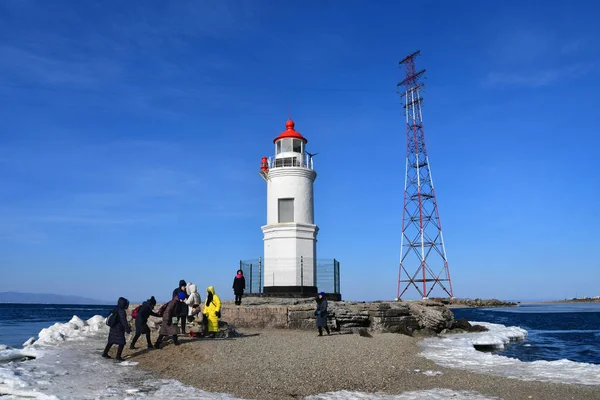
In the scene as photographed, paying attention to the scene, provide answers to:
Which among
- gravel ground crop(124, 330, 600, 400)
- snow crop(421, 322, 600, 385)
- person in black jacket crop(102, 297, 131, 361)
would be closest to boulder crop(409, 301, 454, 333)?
snow crop(421, 322, 600, 385)

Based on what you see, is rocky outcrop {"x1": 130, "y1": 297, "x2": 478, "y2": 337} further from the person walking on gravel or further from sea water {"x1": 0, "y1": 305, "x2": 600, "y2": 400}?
sea water {"x1": 0, "y1": 305, "x2": 600, "y2": 400}

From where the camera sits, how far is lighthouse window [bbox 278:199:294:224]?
21781mm

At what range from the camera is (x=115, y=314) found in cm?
1135

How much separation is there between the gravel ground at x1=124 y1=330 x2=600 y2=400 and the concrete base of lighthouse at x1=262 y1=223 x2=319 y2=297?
7.13 m

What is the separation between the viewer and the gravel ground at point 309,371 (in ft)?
29.7

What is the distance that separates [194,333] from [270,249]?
7.99m

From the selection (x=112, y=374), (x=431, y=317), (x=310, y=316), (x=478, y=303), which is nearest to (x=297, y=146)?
(x=310, y=316)

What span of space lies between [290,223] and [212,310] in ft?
25.9

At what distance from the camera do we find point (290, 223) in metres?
21.3

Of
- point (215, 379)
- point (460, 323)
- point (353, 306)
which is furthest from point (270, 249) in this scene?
point (215, 379)

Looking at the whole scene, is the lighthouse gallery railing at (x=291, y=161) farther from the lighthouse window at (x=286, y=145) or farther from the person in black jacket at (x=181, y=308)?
the person in black jacket at (x=181, y=308)

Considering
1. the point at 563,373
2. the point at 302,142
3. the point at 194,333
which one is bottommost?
the point at 563,373

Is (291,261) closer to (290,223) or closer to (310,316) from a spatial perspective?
(290,223)

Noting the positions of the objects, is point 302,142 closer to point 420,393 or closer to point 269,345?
point 269,345
